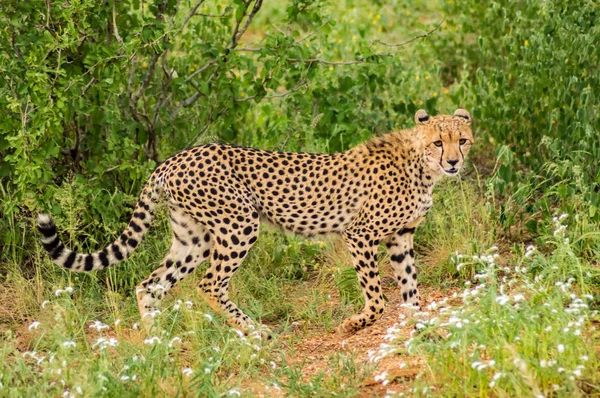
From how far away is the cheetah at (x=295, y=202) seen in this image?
18.5 feet

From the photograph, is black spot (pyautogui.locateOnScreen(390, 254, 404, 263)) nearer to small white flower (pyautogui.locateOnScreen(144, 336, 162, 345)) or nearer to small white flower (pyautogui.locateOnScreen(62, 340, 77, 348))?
small white flower (pyautogui.locateOnScreen(144, 336, 162, 345))

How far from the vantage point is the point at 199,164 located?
18.5 ft

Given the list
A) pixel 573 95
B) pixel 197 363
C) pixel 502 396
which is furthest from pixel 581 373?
pixel 573 95

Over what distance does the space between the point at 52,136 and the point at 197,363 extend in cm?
184

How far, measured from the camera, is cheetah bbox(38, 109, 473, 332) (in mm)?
5629

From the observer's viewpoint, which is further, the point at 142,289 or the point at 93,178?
the point at 93,178

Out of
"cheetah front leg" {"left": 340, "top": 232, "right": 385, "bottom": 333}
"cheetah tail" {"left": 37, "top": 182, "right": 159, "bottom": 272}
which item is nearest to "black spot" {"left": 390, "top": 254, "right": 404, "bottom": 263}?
"cheetah front leg" {"left": 340, "top": 232, "right": 385, "bottom": 333}

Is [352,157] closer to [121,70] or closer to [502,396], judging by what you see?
[121,70]

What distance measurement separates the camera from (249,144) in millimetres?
7348

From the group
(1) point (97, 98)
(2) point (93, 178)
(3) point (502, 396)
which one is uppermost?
(1) point (97, 98)

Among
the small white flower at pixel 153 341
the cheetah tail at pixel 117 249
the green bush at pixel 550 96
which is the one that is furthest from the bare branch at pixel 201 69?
the small white flower at pixel 153 341

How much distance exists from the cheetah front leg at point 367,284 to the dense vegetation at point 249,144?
0.20 m

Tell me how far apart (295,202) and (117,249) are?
3.16ft

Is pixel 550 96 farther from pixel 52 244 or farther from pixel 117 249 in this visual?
pixel 52 244
